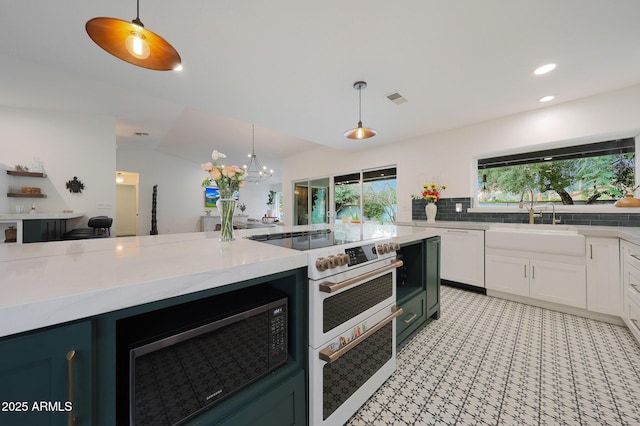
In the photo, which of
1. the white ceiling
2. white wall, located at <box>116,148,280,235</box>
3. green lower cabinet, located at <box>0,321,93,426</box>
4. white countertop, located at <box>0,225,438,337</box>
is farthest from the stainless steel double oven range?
white wall, located at <box>116,148,280,235</box>

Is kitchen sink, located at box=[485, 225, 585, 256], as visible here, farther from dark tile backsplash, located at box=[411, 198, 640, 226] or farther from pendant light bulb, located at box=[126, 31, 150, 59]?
pendant light bulb, located at box=[126, 31, 150, 59]

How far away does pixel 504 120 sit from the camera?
133 inches

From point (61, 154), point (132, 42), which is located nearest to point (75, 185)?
point (61, 154)

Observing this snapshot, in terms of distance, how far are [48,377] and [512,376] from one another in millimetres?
2355

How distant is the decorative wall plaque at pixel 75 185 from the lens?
425 centimetres

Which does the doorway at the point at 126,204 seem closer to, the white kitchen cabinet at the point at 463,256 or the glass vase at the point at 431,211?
the glass vase at the point at 431,211

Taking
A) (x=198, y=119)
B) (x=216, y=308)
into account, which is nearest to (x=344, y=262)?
(x=216, y=308)

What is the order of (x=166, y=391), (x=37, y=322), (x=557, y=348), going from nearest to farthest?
1. (x=37, y=322)
2. (x=166, y=391)
3. (x=557, y=348)

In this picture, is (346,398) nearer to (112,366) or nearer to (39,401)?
(112,366)

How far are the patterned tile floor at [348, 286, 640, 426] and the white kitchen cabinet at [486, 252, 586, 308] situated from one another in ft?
0.83

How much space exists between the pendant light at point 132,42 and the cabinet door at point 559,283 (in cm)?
390

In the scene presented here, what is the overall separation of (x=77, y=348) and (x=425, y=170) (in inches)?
180

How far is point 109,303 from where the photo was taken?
0.63 metres

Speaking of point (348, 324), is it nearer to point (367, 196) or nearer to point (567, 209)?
point (567, 209)
